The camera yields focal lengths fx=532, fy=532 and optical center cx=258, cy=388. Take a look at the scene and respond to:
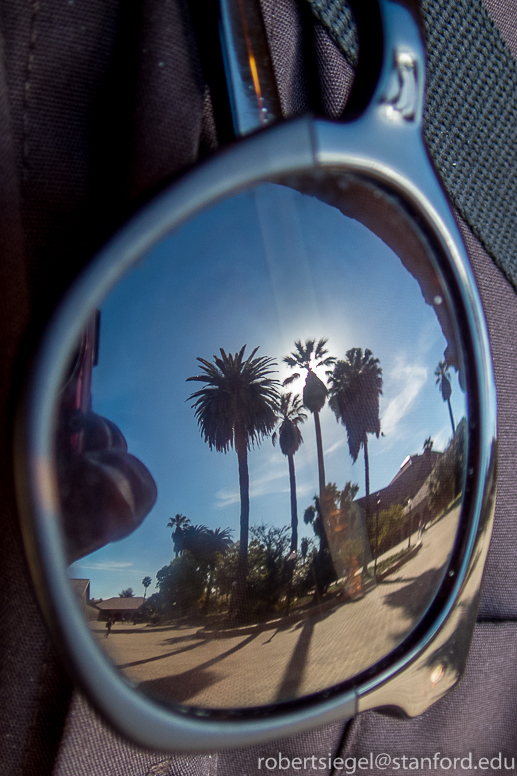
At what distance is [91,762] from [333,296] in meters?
0.33

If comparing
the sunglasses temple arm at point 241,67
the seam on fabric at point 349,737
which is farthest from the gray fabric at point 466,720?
the sunglasses temple arm at point 241,67

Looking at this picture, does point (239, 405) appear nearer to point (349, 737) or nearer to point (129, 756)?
point (129, 756)

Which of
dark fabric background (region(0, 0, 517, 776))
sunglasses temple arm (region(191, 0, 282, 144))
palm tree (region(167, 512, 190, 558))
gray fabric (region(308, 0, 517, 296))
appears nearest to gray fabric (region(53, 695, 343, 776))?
dark fabric background (region(0, 0, 517, 776))

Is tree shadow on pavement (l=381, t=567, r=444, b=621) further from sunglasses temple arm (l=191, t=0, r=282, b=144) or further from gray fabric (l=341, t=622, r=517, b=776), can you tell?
sunglasses temple arm (l=191, t=0, r=282, b=144)

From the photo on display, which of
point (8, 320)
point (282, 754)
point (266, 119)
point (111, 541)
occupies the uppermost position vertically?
point (266, 119)

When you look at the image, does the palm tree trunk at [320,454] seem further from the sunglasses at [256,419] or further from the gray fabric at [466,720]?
the gray fabric at [466,720]

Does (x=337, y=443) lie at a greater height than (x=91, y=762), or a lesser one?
greater

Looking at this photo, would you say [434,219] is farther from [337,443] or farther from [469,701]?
[469,701]

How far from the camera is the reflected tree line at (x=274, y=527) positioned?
29 centimetres

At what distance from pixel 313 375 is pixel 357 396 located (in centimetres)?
4

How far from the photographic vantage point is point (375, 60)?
1.02ft

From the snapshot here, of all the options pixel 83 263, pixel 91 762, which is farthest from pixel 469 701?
pixel 83 263

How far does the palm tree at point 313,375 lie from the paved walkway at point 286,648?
103 mm

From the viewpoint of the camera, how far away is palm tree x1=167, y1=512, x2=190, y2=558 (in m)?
0.29
